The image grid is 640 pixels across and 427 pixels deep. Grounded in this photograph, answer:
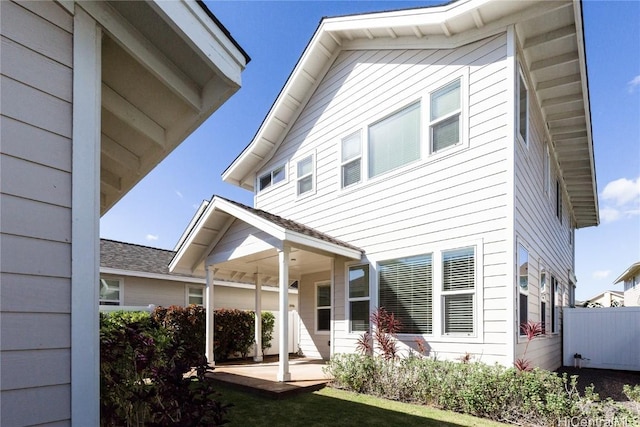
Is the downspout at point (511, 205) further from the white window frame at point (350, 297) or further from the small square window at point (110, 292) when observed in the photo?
the small square window at point (110, 292)

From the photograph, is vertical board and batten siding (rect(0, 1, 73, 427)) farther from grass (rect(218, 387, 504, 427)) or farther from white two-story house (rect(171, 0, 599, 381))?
white two-story house (rect(171, 0, 599, 381))

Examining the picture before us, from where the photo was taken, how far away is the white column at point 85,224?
8.25ft

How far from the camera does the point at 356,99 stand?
358 inches

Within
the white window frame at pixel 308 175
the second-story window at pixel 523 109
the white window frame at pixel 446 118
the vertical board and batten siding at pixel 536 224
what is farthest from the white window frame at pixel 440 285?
the white window frame at pixel 308 175

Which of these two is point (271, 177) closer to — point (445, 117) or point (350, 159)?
point (350, 159)

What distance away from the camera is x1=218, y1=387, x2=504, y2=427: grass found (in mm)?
5336

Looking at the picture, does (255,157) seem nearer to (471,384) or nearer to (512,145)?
(512,145)

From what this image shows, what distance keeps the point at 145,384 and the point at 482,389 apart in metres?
4.47

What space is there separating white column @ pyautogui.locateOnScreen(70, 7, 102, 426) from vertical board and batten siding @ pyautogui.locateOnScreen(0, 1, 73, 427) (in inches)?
1.6

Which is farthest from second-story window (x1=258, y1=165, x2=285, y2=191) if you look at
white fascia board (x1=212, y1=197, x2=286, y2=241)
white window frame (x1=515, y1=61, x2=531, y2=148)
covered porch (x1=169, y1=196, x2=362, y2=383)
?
white window frame (x1=515, y1=61, x2=531, y2=148)

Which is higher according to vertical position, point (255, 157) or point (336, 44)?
point (336, 44)

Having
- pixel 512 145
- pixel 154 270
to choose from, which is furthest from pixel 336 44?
pixel 154 270

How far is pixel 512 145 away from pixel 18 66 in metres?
6.20

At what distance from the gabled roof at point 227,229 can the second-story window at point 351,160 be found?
144cm
